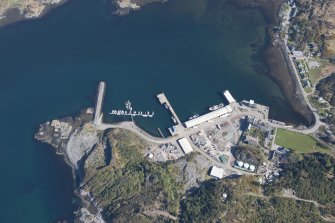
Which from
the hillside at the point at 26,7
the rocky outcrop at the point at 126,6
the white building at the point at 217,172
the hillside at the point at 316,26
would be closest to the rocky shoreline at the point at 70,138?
the white building at the point at 217,172

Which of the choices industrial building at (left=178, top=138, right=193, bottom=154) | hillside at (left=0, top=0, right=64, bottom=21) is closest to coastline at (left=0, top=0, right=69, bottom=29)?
hillside at (left=0, top=0, right=64, bottom=21)

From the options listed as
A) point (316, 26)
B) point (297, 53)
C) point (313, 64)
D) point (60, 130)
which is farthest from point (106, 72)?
point (316, 26)

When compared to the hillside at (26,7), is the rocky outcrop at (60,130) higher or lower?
lower

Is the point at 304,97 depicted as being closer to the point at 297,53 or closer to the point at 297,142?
the point at 297,142

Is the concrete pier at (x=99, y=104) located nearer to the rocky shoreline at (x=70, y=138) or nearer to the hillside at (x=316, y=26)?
the rocky shoreline at (x=70, y=138)

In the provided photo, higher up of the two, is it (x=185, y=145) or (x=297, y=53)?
(x=297, y=53)
